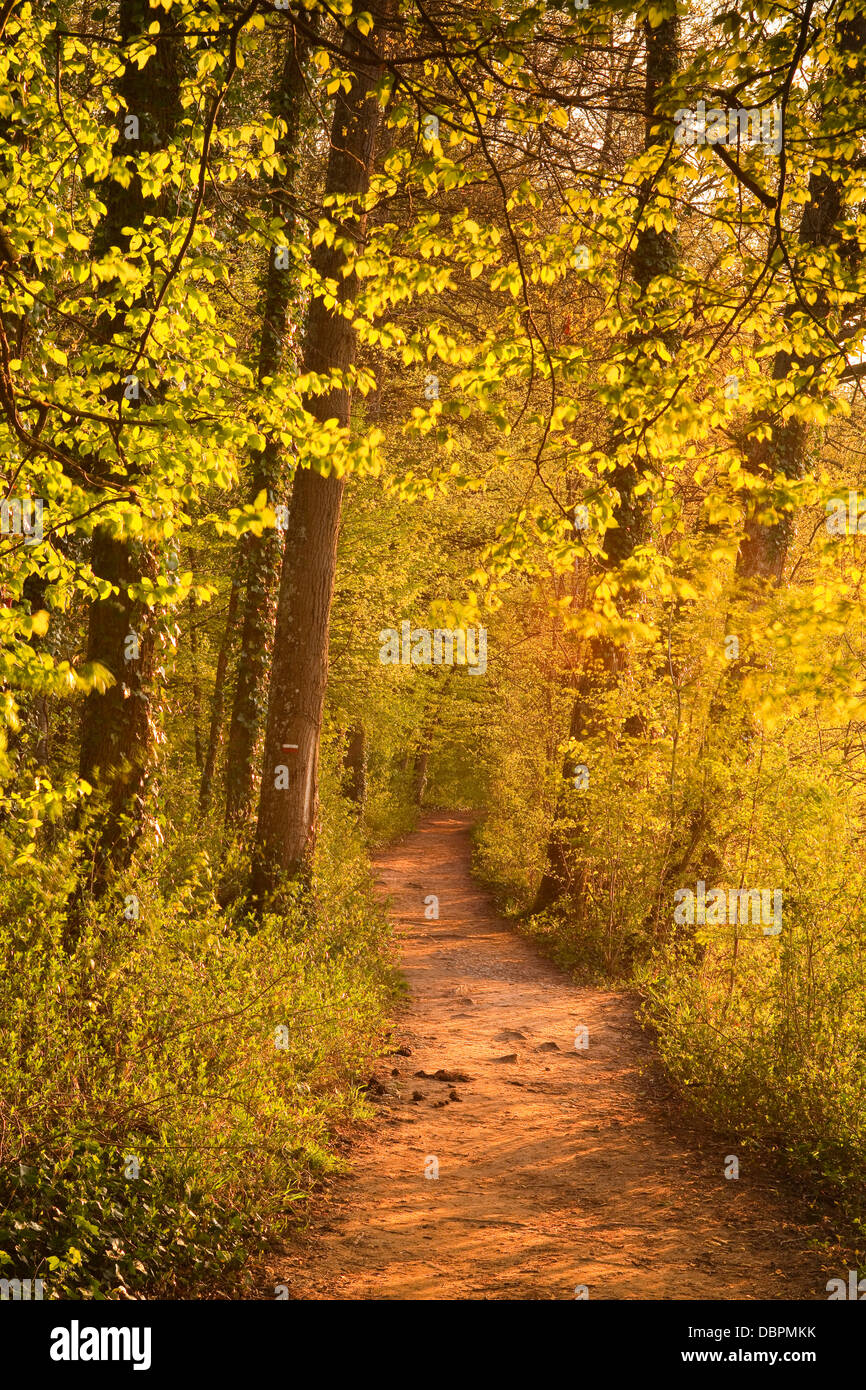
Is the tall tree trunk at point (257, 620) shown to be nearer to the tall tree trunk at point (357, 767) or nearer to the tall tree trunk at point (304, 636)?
the tall tree trunk at point (304, 636)

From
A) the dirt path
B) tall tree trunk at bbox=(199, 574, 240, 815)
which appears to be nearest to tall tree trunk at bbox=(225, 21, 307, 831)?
tall tree trunk at bbox=(199, 574, 240, 815)

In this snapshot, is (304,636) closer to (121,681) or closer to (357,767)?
(121,681)

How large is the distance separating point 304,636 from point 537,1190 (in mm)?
5893

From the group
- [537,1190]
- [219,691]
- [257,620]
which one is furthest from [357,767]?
[537,1190]

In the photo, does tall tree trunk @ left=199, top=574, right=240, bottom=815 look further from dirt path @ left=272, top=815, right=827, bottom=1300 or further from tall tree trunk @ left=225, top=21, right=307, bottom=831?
dirt path @ left=272, top=815, right=827, bottom=1300

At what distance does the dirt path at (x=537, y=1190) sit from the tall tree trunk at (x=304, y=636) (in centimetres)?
234

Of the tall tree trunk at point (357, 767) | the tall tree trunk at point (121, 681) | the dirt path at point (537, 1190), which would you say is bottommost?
the dirt path at point (537, 1190)

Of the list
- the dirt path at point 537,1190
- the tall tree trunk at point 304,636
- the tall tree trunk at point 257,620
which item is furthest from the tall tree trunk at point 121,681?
the tall tree trunk at point 257,620

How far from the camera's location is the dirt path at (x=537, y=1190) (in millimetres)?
5152

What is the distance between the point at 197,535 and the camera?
14.0 m

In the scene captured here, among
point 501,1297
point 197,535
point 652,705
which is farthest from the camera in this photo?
point 197,535
